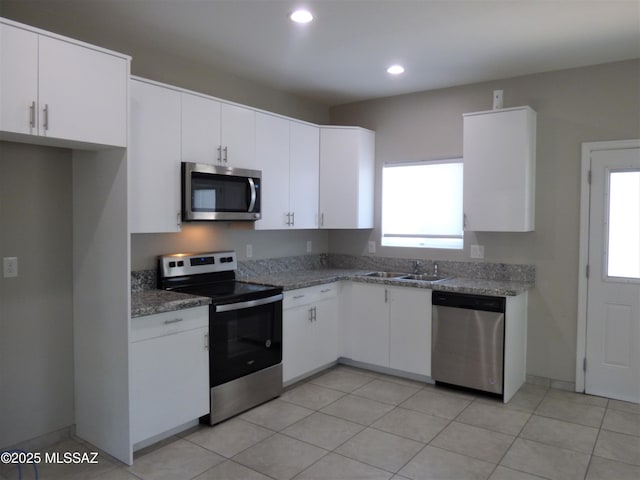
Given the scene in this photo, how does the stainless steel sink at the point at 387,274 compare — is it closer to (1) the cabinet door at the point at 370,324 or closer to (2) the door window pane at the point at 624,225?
(1) the cabinet door at the point at 370,324

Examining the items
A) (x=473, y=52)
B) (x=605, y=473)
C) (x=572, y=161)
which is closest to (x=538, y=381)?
(x=605, y=473)

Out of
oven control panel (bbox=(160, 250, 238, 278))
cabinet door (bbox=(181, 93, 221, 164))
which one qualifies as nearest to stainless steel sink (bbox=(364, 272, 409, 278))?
oven control panel (bbox=(160, 250, 238, 278))

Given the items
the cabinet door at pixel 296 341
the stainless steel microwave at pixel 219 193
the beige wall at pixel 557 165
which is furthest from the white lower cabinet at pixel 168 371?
the beige wall at pixel 557 165

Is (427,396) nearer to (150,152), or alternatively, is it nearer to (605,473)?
(605,473)

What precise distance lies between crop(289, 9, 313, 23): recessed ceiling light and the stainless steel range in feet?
6.02

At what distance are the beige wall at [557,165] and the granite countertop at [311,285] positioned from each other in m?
0.26

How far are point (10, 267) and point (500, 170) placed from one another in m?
3.53

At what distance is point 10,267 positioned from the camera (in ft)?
8.80

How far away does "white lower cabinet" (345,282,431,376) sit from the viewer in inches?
156

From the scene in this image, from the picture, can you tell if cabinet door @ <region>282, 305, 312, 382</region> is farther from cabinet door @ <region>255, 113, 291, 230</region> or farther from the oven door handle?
cabinet door @ <region>255, 113, 291, 230</region>

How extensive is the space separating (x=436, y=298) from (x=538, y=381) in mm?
1169

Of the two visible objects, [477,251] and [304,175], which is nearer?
[477,251]

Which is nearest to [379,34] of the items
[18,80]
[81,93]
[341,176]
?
[341,176]

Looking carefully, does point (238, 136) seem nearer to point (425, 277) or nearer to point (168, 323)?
point (168, 323)
